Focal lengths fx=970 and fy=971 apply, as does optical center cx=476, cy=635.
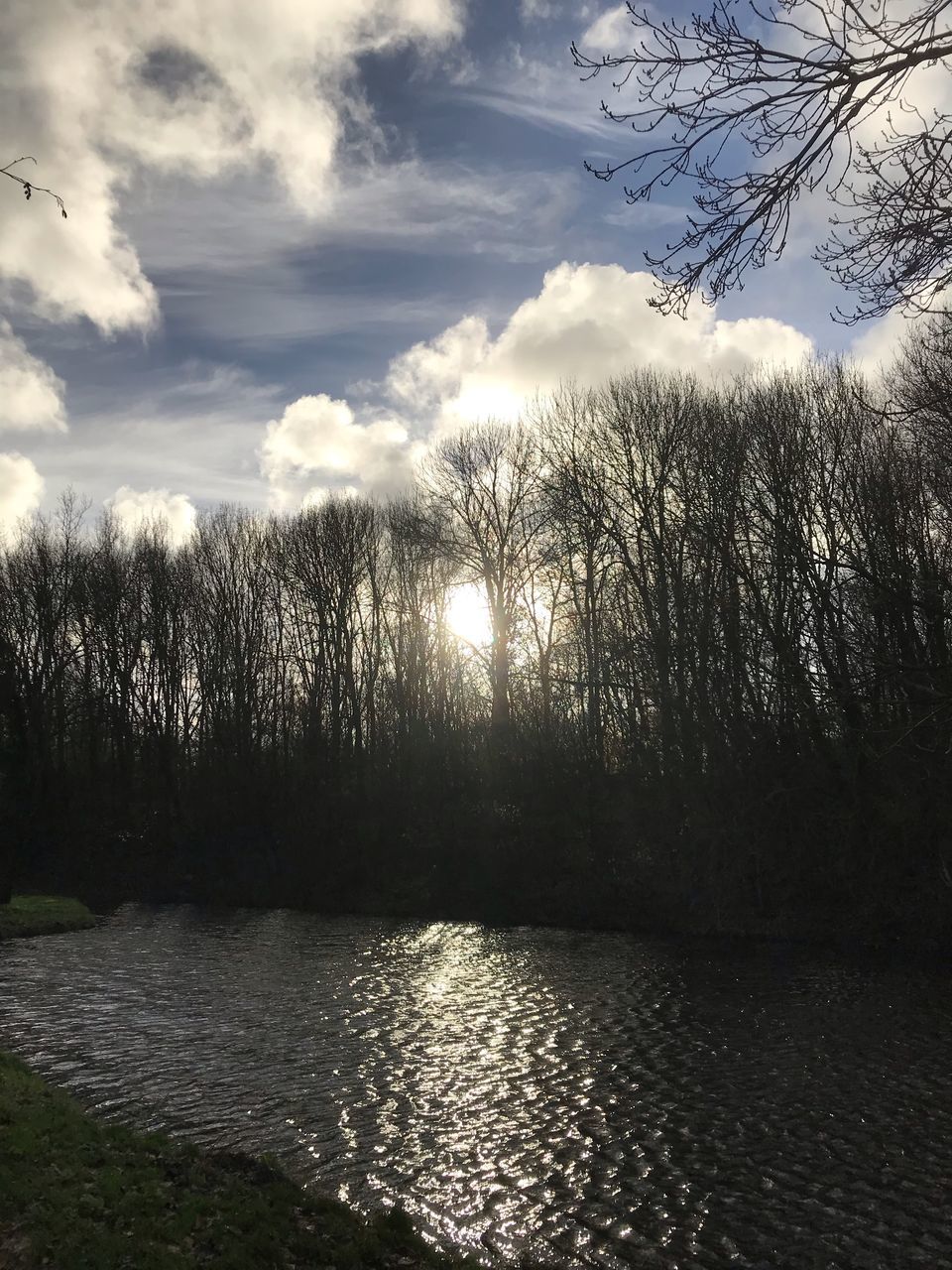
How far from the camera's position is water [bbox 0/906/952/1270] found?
9219 mm

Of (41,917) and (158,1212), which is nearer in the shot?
(158,1212)

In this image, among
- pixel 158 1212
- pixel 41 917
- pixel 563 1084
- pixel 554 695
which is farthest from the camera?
pixel 554 695

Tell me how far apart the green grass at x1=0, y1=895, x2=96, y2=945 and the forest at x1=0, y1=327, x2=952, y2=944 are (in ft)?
26.1

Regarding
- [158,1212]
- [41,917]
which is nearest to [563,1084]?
[158,1212]

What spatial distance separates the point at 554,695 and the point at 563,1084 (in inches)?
1137

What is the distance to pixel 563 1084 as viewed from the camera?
1351cm

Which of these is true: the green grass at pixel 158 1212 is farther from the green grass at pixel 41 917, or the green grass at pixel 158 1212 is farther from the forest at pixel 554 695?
the green grass at pixel 41 917

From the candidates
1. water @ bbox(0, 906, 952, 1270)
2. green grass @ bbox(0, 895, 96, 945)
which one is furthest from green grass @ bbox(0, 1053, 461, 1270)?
green grass @ bbox(0, 895, 96, 945)

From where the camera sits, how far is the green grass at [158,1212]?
698 cm

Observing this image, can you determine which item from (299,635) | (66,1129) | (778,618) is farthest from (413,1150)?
(299,635)

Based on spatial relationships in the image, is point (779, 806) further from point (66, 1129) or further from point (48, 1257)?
point (48, 1257)

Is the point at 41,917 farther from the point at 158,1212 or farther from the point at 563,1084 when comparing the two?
the point at 158,1212

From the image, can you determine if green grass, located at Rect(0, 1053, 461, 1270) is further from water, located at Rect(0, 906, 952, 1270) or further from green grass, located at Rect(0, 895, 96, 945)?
green grass, located at Rect(0, 895, 96, 945)

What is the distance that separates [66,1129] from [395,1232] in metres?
3.79
